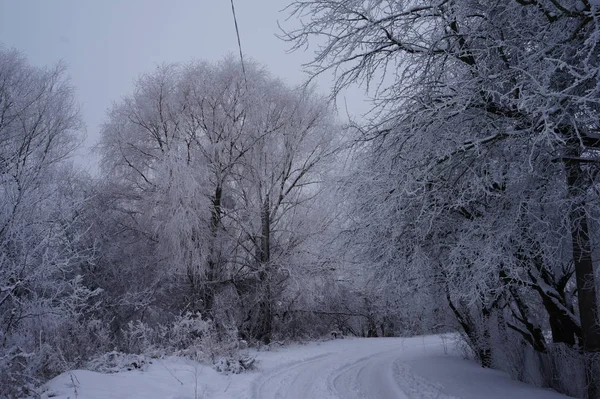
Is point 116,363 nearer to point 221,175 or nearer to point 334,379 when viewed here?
point 334,379

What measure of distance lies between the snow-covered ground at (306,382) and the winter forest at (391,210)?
0.52m

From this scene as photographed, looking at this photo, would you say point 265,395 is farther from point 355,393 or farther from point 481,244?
point 481,244

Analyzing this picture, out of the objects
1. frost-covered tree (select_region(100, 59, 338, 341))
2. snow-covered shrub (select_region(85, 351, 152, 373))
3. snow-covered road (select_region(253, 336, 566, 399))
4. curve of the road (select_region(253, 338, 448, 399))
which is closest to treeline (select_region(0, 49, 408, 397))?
frost-covered tree (select_region(100, 59, 338, 341))

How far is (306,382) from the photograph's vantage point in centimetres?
902

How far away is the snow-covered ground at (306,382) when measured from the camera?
634 cm

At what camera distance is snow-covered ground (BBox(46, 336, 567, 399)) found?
20.8ft

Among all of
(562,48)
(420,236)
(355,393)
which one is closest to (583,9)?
(562,48)

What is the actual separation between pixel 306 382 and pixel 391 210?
445cm

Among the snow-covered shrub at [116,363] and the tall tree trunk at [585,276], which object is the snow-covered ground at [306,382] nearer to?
the snow-covered shrub at [116,363]

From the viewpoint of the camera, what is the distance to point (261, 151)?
17.6m

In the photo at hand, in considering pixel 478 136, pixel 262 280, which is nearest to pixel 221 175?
pixel 262 280

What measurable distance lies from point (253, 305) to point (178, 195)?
4955 millimetres

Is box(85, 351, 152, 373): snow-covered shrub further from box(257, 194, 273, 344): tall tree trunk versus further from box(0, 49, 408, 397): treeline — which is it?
box(257, 194, 273, 344): tall tree trunk

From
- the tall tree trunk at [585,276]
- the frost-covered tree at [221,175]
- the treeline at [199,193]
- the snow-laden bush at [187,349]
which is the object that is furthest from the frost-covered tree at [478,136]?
the frost-covered tree at [221,175]
